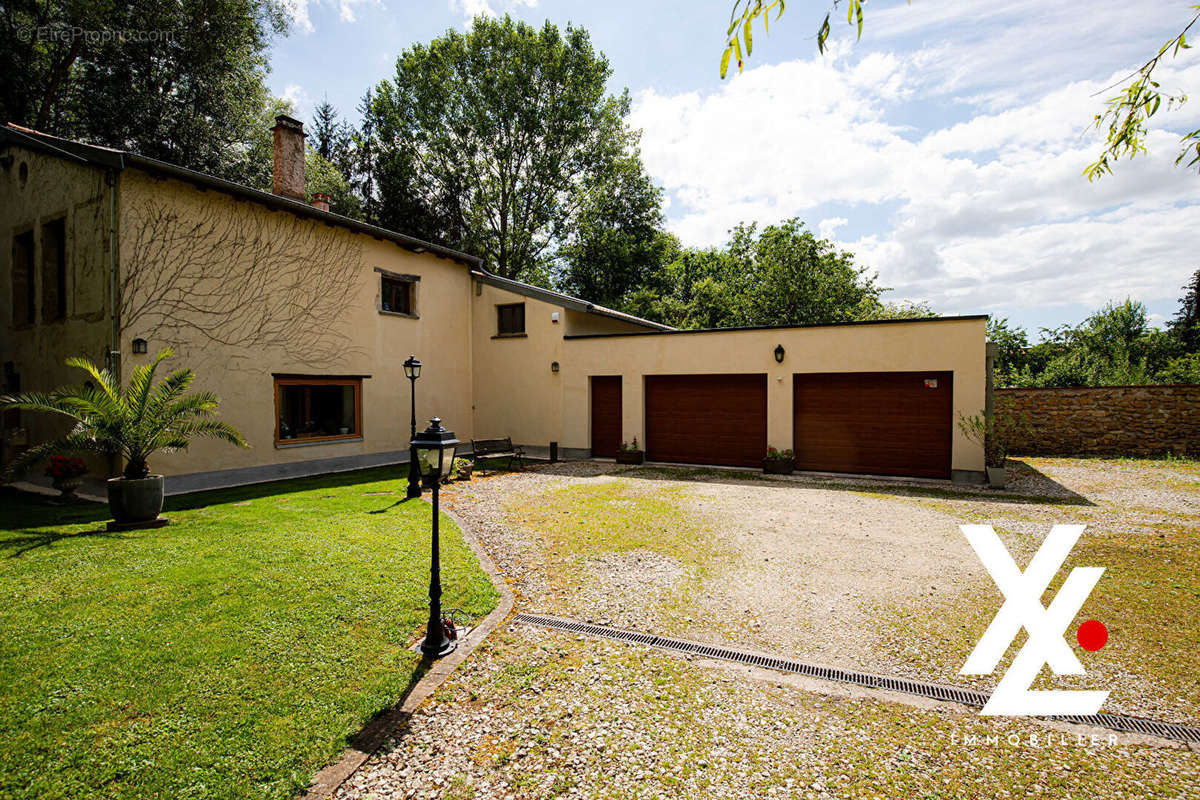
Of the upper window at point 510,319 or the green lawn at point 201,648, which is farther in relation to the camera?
the upper window at point 510,319

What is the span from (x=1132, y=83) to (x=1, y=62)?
88.8 feet

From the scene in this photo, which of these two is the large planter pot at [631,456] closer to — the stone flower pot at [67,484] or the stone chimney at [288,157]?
the stone chimney at [288,157]

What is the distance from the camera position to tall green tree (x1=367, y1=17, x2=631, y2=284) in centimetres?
2803

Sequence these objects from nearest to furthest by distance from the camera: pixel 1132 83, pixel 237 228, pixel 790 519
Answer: pixel 1132 83
pixel 790 519
pixel 237 228

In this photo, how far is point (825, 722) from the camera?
11.0 ft

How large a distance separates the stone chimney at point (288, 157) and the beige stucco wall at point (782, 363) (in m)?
8.32

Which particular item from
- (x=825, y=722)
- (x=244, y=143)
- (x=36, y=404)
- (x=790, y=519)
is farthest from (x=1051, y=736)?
(x=244, y=143)

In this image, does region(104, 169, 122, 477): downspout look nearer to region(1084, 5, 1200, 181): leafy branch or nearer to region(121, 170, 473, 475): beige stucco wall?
region(121, 170, 473, 475): beige stucco wall

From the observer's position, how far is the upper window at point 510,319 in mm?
16797

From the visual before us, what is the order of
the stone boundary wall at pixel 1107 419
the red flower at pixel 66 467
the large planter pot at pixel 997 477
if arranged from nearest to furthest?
the red flower at pixel 66 467, the large planter pot at pixel 997 477, the stone boundary wall at pixel 1107 419

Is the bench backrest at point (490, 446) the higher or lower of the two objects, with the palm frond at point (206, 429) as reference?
lower

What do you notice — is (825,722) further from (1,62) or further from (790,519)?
(1,62)

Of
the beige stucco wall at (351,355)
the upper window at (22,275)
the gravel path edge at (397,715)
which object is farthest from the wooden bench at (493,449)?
the upper window at (22,275)

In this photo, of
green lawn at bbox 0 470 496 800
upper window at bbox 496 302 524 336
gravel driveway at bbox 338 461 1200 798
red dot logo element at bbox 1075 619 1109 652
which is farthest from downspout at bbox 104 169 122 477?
red dot logo element at bbox 1075 619 1109 652
